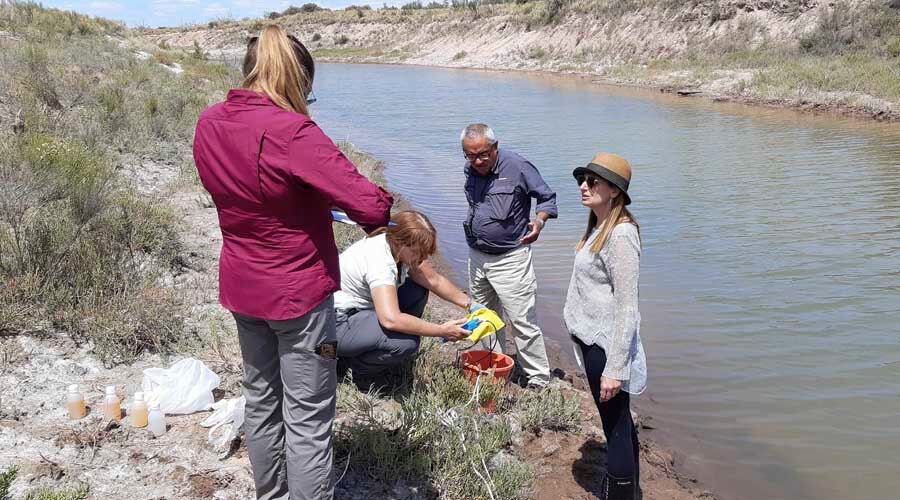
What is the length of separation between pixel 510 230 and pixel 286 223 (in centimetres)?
231

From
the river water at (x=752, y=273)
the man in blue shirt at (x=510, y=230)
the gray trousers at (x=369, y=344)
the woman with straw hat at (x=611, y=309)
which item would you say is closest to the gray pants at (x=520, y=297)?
the man in blue shirt at (x=510, y=230)

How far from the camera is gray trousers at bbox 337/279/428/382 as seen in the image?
387 centimetres

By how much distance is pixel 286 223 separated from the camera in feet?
7.50

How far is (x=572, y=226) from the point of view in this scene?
9.01 m

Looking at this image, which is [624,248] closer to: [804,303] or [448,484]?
[448,484]

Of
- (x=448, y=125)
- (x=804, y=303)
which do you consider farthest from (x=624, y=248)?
(x=448, y=125)

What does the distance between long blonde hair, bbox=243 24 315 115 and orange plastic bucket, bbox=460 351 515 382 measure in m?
2.35

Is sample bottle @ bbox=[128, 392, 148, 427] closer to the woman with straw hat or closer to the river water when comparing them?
the woman with straw hat

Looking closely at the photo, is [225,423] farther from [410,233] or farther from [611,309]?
[611,309]

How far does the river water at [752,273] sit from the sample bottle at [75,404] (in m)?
3.34

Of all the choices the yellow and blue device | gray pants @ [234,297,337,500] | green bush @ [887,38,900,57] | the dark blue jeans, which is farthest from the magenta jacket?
green bush @ [887,38,900,57]

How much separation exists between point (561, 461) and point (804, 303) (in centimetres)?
340

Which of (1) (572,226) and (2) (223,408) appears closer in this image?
(2) (223,408)

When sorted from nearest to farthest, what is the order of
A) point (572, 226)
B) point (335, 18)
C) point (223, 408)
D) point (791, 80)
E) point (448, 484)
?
point (448, 484) < point (223, 408) < point (572, 226) < point (791, 80) < point (335, 18)
